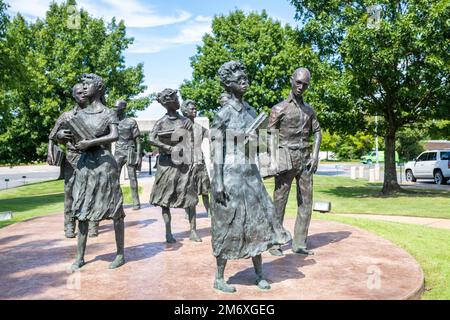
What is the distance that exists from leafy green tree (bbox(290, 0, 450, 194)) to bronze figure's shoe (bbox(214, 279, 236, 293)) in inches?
461

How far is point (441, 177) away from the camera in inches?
888

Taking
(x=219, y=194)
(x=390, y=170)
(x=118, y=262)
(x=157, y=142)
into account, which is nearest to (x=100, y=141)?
(x=118, y=262)

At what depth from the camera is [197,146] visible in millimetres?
7883

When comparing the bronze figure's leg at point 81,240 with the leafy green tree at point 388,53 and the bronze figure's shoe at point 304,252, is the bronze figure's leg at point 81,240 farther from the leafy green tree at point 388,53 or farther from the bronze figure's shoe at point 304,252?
the leafy green tree at point 388,53

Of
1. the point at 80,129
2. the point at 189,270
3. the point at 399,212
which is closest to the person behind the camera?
the point at 80,129

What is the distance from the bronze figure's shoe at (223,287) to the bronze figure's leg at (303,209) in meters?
1.97

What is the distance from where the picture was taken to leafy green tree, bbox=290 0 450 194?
14133 millimetres

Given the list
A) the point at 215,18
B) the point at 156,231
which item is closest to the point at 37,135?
the point at 215,18

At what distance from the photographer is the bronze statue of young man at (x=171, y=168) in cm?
693

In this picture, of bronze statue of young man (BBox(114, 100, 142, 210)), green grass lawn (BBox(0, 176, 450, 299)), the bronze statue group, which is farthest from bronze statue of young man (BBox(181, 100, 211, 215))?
green grass lawn (BBox(0, 176, 450, 299))

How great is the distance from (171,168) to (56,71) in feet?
76.2

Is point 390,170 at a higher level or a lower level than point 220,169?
lower

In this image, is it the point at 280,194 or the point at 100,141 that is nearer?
the point at 100,141

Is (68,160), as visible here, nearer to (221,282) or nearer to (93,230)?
(93,230)
